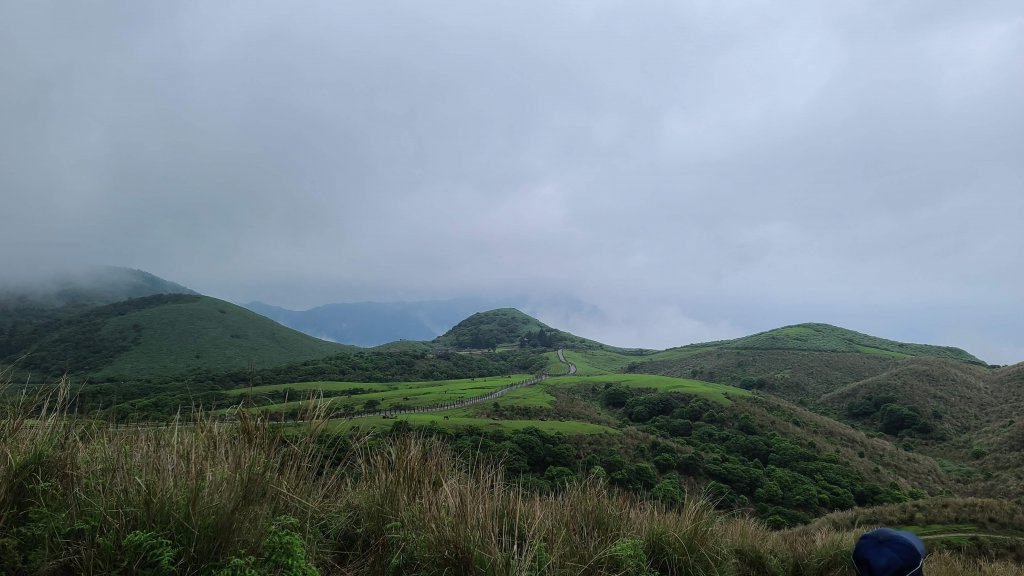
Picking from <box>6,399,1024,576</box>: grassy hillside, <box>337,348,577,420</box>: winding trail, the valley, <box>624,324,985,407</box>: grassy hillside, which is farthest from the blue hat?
<box>624,324,985,407</box>: grassy hillside

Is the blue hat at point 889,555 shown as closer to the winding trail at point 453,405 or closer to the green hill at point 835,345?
the winding trail at point 453,405

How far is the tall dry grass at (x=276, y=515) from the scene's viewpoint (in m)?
2.99

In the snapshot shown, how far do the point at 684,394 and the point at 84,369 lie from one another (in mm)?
136513

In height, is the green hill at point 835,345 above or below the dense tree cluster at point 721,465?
above

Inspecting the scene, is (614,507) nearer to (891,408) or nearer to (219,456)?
(219,456)

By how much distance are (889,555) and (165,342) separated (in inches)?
6104

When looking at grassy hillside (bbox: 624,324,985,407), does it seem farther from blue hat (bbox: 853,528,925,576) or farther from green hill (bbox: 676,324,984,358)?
blue hat (bbox: 853,528,925,576)

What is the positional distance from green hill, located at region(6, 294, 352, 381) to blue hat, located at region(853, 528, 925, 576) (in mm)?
125720

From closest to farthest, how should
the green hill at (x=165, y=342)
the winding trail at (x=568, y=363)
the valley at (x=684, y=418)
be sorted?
the valley at (x=684, y=418), the winding trail at (x=568, y=363), the green hill at (x=165, y=342)

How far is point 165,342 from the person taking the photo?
12281cm

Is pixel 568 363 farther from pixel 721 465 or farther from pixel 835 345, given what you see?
pixel 721 465

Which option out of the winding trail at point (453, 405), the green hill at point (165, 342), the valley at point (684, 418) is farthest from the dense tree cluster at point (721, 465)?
the green hill at point (165, 342)

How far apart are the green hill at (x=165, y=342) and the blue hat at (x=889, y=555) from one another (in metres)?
126

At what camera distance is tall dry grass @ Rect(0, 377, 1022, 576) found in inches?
118
